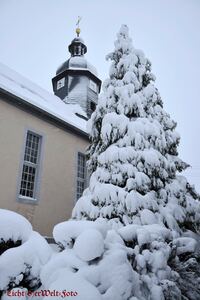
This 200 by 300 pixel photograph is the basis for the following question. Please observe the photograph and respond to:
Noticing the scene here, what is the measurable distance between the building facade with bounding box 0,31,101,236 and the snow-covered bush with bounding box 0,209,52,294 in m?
5.26

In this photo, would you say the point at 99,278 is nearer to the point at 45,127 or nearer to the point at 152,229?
the point at 152,229

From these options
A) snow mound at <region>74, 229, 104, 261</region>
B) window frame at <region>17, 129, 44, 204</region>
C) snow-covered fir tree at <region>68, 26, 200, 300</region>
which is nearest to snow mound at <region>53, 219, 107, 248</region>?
snow mound at <region>74, 229, 104, 261</region>

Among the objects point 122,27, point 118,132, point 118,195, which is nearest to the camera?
point 118,195

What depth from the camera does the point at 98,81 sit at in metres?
19.8

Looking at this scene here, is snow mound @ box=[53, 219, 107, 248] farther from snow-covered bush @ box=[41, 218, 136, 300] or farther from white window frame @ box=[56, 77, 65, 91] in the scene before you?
white window frame @ box=[56, 77, 65, 91]

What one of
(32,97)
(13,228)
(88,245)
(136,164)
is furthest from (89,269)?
(32,97)

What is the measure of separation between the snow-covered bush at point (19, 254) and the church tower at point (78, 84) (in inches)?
542

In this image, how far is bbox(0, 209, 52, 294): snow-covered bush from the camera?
7.70ft

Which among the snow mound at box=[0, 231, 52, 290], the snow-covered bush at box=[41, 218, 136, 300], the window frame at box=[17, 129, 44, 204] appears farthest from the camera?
the window frame at box=[17, 129, 44, 204]

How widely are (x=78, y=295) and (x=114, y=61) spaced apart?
28.0ft

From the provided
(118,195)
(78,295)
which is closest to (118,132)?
(118,195)

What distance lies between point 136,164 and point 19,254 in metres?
4.82

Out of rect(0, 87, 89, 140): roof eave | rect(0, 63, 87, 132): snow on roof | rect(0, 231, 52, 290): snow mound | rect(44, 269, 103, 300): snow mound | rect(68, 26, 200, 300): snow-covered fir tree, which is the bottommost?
rect(44, 269, 103, 300): snow mound

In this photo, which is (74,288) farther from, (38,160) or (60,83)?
(60,83)
